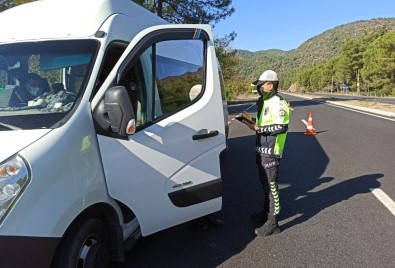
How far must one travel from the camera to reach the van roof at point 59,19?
339cm

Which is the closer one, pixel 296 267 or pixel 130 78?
pixel 130 78

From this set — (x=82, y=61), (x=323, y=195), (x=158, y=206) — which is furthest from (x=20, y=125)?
(x=323, y=195)

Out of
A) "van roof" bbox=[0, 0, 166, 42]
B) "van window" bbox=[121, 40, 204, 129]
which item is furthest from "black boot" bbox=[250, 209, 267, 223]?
"van roof" bbox=[0, 0, 166, 42]

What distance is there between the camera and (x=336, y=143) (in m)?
11.4

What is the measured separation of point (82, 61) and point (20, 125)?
751 millimetres

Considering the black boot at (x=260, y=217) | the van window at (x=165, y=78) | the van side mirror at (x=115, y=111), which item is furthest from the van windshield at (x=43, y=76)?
the black boot at (x=260, y=217)

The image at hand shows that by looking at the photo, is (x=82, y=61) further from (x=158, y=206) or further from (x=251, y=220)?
(x=251, y=220)

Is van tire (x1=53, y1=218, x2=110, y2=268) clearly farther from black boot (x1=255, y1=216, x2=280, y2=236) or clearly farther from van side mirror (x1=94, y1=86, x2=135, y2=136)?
black boot (x1=255, y1=216, x2=280, y2=236)

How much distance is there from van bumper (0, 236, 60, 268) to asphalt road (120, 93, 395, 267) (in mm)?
1429

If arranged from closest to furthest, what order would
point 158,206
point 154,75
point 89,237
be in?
point 89,237, point 158,206, point 154,75

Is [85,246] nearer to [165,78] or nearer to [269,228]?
[165,78]

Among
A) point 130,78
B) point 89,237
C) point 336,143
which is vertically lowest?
point 336,143

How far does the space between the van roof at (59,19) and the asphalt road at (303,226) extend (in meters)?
2.21

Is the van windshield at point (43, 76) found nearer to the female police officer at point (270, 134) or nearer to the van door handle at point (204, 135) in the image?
the van door handle at point (204, 135)
